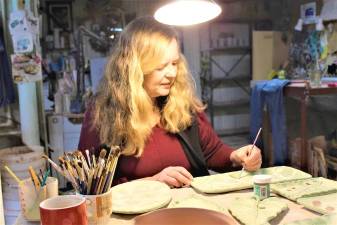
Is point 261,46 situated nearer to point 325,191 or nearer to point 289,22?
point 289,22

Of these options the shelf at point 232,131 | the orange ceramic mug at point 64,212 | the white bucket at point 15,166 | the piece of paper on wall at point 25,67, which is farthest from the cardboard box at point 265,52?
the orange ceramic mug at point 64,212

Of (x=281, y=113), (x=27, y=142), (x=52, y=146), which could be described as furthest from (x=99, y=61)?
(x=281, y=113)

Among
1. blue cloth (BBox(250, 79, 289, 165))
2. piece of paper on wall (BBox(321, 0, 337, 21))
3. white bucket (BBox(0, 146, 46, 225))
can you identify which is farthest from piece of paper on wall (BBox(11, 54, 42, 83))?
piece of paper on wall (BBox(321, 0, 337, 21))

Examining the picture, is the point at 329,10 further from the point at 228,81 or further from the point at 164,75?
the point at 164,75

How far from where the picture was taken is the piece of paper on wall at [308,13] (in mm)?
3980

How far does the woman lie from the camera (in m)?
1.42

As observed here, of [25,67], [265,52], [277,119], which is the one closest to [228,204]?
[25,67]

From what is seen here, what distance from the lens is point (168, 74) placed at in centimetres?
147

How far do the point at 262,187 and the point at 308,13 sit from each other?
11.9 ft

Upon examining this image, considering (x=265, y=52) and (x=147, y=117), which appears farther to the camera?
(x=265, y=52)

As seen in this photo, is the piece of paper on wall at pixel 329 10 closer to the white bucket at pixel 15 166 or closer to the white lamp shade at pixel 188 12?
the white lamp shade at pixel 188 12

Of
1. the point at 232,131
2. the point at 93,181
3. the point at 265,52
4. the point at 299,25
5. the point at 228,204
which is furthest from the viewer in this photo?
the point at 232,131

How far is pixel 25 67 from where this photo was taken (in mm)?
2717

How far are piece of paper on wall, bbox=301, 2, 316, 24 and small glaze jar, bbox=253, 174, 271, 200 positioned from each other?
11.1ft
